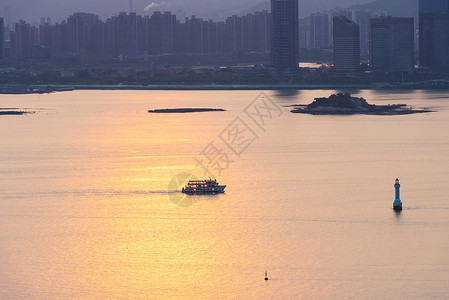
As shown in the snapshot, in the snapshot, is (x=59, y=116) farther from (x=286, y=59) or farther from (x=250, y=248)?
(x=286, y=59)

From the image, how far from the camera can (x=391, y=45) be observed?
15675cm

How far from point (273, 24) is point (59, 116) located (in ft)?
274

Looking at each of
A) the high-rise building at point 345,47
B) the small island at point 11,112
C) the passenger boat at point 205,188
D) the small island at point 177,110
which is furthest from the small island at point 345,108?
the high-rise building at point 345,47

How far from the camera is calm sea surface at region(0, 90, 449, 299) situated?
21.1 m

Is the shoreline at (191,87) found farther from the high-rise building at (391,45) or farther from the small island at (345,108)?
the small island at (345,108)

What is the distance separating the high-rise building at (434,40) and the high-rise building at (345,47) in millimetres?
18884

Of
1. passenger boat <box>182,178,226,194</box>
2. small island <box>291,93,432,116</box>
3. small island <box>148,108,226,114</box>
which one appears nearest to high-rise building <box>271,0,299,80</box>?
small island <box>148,108,226,114</box>

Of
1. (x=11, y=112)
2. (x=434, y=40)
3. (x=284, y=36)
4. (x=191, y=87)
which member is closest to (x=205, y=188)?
(x=11, y=112)

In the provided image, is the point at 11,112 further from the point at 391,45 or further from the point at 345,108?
the point at 391,45

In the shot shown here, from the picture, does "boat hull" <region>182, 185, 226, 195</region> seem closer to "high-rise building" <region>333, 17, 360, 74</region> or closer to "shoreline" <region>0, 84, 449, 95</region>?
"shoreline" <region>0, 84, 449, 95</region>

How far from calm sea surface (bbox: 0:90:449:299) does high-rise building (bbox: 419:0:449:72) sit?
114 m

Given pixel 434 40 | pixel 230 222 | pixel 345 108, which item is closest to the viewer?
pixel 230 222

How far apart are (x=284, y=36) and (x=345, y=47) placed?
1199 centimetres

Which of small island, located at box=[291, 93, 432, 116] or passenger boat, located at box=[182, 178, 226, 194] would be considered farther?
small island, located at box=[291, 93, 432, 116]
